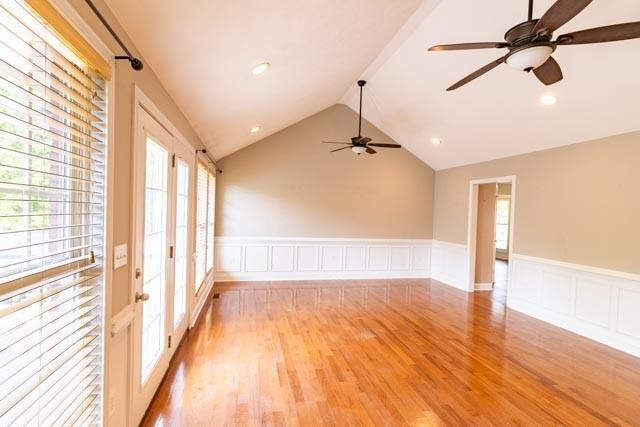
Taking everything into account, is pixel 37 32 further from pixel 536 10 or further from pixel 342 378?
pixel 536 10

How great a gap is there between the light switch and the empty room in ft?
0.06

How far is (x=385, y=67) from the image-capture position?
453 cm

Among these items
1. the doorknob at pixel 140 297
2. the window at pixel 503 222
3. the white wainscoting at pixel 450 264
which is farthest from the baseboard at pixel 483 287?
the doorknob at pixel 140 297

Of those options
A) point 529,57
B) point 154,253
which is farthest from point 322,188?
point 529,57

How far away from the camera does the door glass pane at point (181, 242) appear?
303cm

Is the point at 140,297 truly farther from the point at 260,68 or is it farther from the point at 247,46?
the point at 260,68

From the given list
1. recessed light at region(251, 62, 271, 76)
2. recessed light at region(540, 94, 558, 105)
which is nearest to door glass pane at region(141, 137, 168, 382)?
recessed light at region(251, 62, 271, 76)

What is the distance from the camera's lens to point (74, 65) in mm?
1144

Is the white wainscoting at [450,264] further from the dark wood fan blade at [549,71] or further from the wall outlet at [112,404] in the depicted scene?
the wall outlet at [112,404]

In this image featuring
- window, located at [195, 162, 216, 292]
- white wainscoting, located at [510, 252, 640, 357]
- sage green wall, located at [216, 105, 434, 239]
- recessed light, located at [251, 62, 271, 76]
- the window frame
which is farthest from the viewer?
sage green wall, located at [216, 105, 434, 239]

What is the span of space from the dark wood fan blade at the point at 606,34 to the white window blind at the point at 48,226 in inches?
98.1

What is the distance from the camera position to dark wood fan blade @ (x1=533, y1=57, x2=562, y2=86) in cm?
207

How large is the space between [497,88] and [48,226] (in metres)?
4.53

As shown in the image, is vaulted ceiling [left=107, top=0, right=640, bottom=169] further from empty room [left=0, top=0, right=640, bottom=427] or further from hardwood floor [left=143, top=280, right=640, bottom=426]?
hardwood floor [left=143, top=280, right=640, bottom=426]
